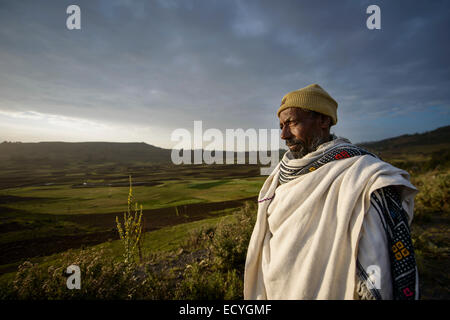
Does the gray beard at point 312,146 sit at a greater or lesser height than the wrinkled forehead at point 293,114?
lesser

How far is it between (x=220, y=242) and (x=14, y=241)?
11.9 meters

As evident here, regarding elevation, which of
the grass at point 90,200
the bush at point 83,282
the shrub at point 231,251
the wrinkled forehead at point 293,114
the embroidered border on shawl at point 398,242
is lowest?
the grass at point 90,200

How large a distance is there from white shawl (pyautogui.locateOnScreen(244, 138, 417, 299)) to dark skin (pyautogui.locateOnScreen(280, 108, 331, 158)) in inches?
9.0

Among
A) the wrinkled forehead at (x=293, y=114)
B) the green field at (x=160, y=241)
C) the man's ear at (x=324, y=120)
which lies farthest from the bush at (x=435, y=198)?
the wrinkled forehead at (x=293, y=114)

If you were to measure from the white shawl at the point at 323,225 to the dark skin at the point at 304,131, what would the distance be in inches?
9.0

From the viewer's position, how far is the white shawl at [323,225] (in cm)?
127

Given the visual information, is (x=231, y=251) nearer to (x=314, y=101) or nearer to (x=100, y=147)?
(x=314, y=101)

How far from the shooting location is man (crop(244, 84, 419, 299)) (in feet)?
3.89

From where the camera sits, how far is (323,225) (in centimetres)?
136

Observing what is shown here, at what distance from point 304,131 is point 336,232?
1001 mm

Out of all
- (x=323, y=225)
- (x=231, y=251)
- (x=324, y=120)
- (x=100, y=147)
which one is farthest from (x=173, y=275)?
(x=100, y=147)

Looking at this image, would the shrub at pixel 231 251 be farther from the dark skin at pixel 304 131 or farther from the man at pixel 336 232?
the dark skin at pixel 304 131

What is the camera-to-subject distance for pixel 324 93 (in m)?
1.87
